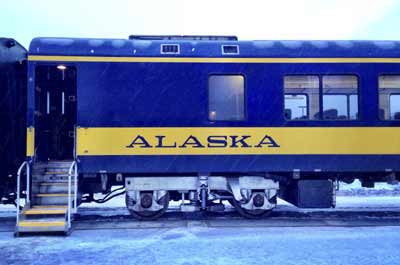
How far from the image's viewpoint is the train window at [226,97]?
9.29 m

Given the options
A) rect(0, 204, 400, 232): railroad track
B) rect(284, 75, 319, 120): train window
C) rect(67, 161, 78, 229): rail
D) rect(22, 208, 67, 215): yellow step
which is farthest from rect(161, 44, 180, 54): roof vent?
rect(22, 208, 67, 215): yellow step

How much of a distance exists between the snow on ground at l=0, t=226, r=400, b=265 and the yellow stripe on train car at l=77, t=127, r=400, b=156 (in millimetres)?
1707

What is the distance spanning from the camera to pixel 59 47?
9117 mm

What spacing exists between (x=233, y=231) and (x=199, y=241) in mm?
1068

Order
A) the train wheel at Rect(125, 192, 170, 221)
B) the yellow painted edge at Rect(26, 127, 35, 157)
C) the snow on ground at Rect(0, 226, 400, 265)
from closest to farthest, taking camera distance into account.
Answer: the snow on ground at Rect(0, 226, 400, 265) < the yellow painted edge at Rect(26, 127, 35, 157) < the train wheel at Rect(125, 192, 170, 221)

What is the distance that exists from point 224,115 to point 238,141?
63 cm

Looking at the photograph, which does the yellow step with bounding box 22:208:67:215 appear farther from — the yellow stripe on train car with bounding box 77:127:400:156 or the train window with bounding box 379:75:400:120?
the train window with bounding box 379:75:400:120

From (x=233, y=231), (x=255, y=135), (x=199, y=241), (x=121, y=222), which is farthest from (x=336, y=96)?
(x=121, y=222)

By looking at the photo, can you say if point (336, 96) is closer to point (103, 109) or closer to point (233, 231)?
point (233, 231)

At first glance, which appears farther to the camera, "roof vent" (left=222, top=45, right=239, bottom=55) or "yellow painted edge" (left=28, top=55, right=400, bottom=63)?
"roof vent" (left=222, top=45, right=239, bottom=55)

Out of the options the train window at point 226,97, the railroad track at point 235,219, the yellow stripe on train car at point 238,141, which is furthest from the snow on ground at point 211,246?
the train window at point 226,97

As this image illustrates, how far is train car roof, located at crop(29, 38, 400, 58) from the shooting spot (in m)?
9.16

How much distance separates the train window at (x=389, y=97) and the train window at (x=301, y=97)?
1.46 m

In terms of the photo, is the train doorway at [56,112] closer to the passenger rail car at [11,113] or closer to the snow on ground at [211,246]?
the passenger rail car at [11,113]
